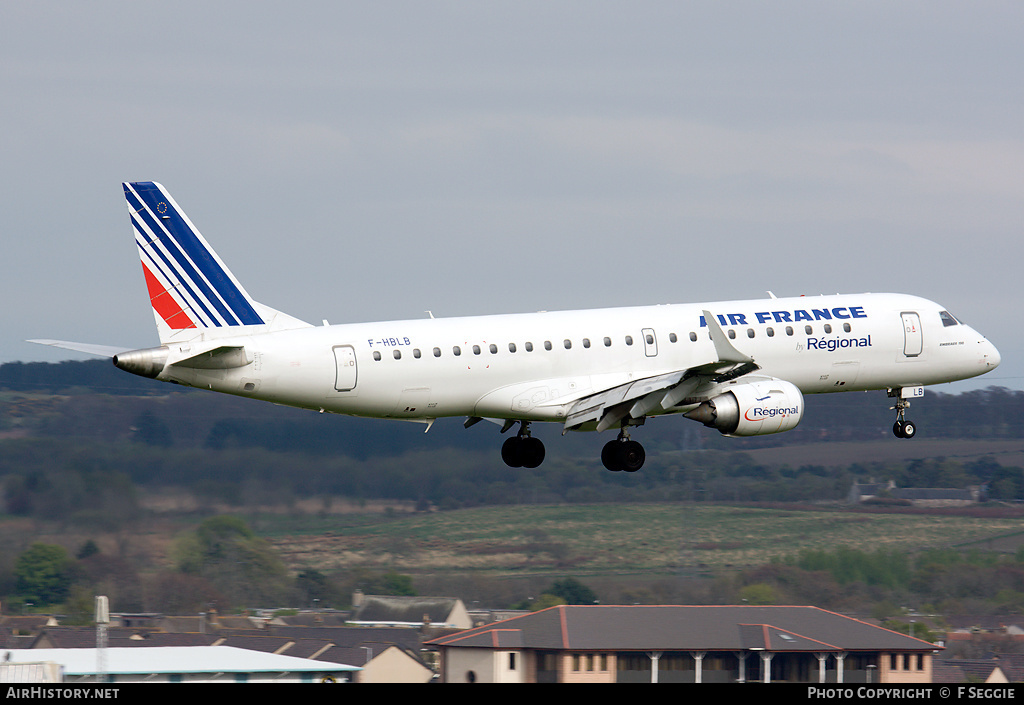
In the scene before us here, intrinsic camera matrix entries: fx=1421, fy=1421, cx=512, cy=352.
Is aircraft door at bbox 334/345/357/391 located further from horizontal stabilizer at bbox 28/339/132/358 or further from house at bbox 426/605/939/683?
house at bbox 426/605/939/683

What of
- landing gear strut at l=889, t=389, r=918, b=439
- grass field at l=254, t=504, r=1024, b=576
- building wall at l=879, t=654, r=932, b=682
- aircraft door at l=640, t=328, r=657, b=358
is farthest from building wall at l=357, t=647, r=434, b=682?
landing gear strut at l=889, t=389, r=918, b=439

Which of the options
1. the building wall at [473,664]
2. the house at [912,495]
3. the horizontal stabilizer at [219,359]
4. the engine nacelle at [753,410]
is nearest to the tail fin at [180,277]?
the horizontal stabilizer at [219,359]

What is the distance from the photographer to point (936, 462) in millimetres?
81438

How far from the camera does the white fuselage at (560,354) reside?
138 feet

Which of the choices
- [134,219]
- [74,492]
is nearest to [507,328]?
[134,219]

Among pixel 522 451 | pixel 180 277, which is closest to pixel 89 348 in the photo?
pixel 180 277

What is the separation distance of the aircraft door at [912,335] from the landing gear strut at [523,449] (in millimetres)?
13157

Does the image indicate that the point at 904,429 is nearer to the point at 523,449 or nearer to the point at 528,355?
the point at 523,449

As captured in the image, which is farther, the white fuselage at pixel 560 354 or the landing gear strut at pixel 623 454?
the landing gear strut at pixel 623 454

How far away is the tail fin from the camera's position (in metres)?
42.0

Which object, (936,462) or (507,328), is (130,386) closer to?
(507,328)

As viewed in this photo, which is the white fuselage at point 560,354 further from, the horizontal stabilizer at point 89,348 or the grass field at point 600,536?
the grass field at point 600,536

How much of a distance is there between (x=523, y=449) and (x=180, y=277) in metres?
13.3

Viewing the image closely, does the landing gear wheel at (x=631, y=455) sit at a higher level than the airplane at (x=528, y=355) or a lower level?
lower
